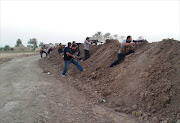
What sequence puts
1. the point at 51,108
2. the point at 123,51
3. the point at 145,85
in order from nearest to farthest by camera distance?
the point at 51,108 < the point at 145,85 < the point at 123,51

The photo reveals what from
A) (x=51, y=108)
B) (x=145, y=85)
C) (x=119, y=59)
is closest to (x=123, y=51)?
(x=119, y=59)

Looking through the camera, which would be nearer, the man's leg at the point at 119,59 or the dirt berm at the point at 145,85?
the dirt berm at the point at 145,85

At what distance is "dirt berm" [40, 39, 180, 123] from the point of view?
3.68 meters

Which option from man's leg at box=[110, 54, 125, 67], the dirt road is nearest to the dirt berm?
man's leg at box=[110, 54, 125, 67]

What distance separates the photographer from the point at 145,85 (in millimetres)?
4453

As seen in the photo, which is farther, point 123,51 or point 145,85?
point 123,51

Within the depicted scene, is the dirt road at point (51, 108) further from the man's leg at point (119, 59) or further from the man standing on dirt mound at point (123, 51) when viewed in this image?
the man standing on dirt mound at point (123, 51)

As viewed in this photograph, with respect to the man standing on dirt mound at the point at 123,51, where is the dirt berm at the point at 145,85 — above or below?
below

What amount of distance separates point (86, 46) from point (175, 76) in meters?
6.28

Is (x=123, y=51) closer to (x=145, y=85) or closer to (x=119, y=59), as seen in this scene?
(x=119, y=59)

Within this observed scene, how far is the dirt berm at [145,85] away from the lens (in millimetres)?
3679

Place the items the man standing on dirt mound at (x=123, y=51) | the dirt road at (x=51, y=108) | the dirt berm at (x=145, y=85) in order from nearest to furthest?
the dirt road at (x=51, y=108) < the dirt berm at (x=145, y=85) < the man standing on dirt mound at (x=123, y=51)

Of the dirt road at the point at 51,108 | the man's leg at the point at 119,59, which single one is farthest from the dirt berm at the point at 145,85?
the dirt road at the point at 51,108

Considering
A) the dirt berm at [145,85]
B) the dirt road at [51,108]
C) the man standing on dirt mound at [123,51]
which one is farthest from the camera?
the man standing on dirt mound at [123,51]
